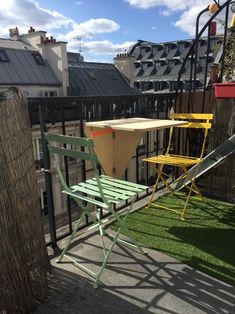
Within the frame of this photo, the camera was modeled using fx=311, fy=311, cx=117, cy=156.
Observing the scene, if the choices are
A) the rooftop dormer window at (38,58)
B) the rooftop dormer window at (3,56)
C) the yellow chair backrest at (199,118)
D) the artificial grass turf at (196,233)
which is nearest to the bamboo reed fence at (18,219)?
the artificial grass turf at (196,233)

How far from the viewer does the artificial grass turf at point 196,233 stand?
2.47m

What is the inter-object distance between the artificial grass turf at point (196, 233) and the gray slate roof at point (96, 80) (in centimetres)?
1536

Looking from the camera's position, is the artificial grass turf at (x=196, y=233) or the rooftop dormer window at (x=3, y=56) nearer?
the artificial grass turf at (x=196, y=233)

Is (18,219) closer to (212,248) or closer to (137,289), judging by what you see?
(137,289)

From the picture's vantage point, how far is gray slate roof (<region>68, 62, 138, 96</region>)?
62.2 ft

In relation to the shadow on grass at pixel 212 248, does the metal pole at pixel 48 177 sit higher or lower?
higher

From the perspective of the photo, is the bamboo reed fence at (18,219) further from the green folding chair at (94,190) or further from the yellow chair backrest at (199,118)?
the yellow chair backrest at (199,118)

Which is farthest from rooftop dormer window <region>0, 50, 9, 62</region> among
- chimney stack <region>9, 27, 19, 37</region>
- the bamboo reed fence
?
the bamboo reed fence

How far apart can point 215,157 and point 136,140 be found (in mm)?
1167

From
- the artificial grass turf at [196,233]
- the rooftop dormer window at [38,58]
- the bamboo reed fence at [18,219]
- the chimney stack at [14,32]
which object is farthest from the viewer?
the chimney stack at [14,32]

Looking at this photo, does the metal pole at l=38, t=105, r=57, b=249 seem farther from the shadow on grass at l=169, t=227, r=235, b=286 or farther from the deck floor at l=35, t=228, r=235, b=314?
the shadow on grass at l=169, t=227, r=235, b=286

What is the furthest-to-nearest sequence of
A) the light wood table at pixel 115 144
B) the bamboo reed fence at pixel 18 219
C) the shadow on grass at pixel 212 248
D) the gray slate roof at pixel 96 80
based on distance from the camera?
the gray slate roof at pixel 96 80
the light wood table at pixel 115 144
the shadow on grass at pixel 212 248
the bamboo reed fence at pixel 18 219

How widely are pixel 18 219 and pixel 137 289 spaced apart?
97cm

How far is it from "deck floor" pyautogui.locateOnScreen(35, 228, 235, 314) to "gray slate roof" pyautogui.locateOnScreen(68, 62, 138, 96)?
16247mm
